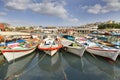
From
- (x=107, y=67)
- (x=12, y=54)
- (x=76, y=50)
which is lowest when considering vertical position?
(x=107, y=67)

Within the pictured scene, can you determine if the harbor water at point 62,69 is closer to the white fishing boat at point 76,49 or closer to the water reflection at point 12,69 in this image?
the water reflection at point 12,69

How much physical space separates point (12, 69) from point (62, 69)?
5830mm

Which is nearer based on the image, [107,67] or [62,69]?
[62,69]

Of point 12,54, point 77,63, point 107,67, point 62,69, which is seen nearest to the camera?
point 62,69

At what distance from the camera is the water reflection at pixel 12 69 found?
13.1 meters

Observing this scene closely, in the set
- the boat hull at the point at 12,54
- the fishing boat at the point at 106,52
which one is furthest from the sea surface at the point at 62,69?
the fishing boat at the point at 106,52

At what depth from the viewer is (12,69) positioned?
15.1 meters

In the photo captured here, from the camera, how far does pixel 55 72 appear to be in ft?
47.0

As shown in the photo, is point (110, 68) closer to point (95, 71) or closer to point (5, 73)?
point (95, 71)

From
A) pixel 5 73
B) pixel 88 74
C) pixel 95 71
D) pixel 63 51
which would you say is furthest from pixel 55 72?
pixel 63 51

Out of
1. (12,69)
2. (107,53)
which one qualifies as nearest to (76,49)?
(107,53)

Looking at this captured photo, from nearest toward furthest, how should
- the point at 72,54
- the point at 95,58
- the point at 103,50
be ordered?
1. the point at 103,50
2. the point at 95,58
3. the point at 72,54

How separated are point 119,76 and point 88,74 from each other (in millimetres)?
3104

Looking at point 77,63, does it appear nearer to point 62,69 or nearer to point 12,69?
point 62,69
